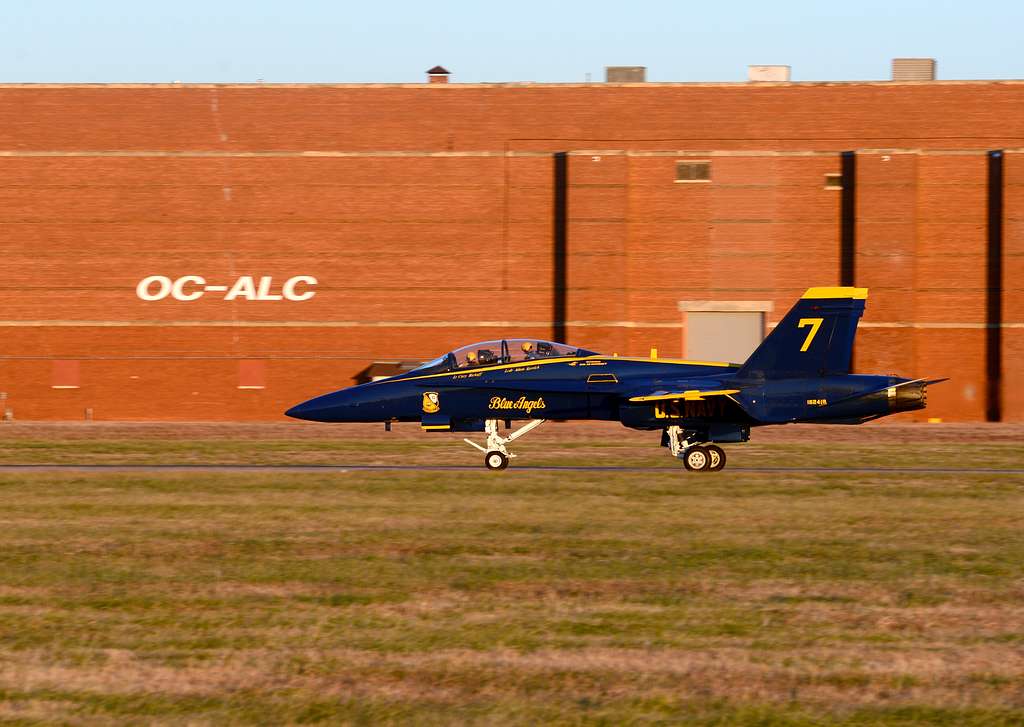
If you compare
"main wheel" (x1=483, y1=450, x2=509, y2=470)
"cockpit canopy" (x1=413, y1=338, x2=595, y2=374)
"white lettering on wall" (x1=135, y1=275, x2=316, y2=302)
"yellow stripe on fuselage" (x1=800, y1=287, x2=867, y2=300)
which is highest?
"white lettering on wall" (x1=135, y1=275, x2=316, y2=302)

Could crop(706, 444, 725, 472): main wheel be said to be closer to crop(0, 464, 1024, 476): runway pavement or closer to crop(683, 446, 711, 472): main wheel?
crop(683, 446, 711, 472): main wheel

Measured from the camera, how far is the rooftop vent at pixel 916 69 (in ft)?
161

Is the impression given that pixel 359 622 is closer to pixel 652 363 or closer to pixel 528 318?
pixel 652 363

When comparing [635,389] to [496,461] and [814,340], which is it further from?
[814,340]

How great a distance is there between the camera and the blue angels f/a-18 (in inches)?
1032

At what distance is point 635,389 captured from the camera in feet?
86.7

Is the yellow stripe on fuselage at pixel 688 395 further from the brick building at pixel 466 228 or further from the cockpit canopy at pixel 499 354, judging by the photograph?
the brick building at pixel 466 228

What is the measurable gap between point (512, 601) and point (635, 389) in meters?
14.0

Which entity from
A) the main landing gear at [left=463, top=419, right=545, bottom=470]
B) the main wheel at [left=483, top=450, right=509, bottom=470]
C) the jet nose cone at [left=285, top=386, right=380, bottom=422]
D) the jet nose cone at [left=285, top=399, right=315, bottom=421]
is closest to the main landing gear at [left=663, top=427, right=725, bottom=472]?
the main landing gear at [left=463, top=419, right=545, bottom=470]

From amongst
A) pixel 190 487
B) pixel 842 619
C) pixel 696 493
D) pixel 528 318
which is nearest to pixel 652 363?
pixel 696 493

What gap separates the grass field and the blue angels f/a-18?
2395 millimetres

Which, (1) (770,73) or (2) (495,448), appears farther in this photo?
(1) (770,73)

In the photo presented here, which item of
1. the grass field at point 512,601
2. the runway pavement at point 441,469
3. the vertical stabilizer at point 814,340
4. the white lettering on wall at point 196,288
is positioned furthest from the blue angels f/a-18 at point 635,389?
the white lettering on wall at point 196,288

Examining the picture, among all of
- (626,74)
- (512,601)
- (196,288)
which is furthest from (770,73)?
(512,601)
